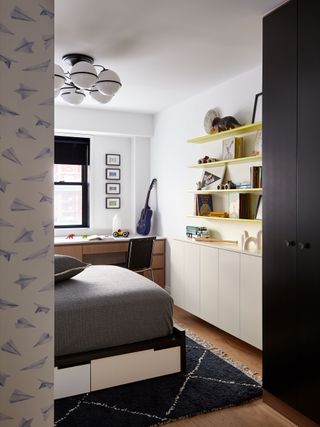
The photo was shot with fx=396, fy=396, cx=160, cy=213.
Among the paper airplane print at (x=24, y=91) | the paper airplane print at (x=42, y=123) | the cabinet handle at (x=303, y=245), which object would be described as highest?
the paper airplane print at (x=24, y=91)

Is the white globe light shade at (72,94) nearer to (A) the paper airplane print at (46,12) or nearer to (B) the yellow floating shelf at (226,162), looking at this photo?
(B) the yellow floating shelf at (226,162)

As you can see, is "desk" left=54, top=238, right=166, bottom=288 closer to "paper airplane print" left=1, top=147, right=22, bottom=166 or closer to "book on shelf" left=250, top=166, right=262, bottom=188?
"book on shelf" left=250, top=166, right=262, bottom=188

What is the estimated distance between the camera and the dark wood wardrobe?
6.93 feet

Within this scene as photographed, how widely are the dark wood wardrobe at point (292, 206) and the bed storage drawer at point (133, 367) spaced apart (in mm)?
664

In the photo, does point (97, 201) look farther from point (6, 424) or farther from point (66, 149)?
point (6, 424)

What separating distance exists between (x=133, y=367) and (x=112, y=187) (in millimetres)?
3355

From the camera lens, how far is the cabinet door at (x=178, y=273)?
14.1 ft

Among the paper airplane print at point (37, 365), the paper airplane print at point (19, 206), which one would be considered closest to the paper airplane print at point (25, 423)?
the paper airplane print at point (37, 365)

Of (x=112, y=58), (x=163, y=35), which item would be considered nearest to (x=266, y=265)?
(x=163, y=35)

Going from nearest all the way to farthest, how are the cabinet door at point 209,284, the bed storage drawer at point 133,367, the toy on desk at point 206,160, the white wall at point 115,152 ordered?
the bed storage drawer at point 133,367
the cabinet door at point 209,284
the toy on desk at point 206,160
the white wall at point 115,152

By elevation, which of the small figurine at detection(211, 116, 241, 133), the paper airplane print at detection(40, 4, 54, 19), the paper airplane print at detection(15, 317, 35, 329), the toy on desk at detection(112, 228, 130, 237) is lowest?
the paper airplane print at detection(15, 317, 35, 329)

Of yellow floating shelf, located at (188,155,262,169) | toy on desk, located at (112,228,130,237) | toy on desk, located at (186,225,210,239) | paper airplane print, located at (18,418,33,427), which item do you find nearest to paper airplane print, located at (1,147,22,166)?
paper airplane print, located at (18,418,33,427)

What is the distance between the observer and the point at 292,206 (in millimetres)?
→ 2262

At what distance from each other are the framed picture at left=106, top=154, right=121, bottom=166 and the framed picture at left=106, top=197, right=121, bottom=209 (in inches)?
19.6
